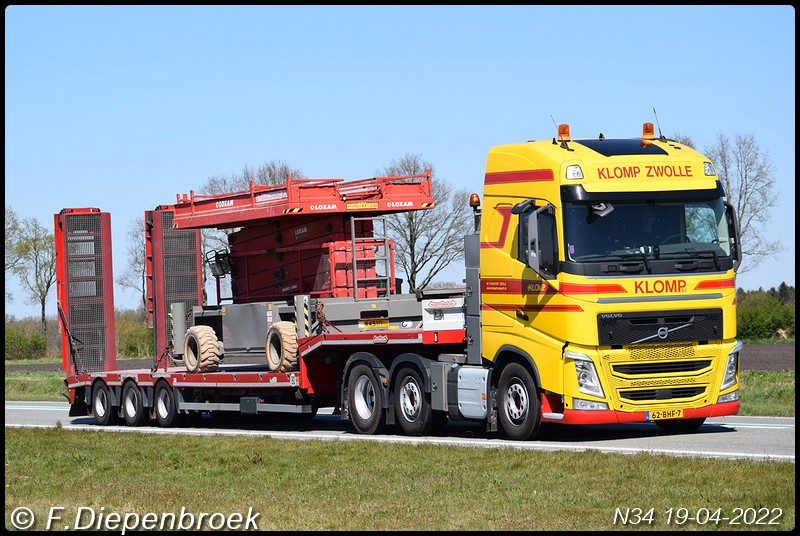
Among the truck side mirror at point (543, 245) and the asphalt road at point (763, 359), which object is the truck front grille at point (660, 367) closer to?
the truck side mirror at point (543, 245)

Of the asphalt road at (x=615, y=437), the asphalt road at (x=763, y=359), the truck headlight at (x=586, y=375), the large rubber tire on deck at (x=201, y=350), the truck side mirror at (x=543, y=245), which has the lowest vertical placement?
the asphalt road at (x=763, y=359)

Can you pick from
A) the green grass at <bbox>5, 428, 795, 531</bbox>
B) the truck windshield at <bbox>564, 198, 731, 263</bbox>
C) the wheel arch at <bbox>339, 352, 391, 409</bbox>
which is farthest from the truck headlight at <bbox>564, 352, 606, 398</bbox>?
the wheel arch at <bbox>339, 352, 391, 409</bbox>

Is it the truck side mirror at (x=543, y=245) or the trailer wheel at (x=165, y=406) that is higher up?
the truck side mirror at (x=543, y=245)

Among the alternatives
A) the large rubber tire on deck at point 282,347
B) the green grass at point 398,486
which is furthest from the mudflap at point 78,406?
the green grass at point 398,486

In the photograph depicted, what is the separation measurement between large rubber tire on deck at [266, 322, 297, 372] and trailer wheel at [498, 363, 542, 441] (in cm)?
447

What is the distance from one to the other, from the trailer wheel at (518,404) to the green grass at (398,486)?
1438 millimetres

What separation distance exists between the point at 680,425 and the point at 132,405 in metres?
11.2

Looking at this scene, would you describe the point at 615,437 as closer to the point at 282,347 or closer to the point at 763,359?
the point at 282,347

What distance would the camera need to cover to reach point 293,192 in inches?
813

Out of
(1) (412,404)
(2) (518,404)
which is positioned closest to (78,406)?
(1) (412,404)

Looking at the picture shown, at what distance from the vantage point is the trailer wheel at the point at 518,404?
1638 cm

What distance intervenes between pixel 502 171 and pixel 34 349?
5748 cm
